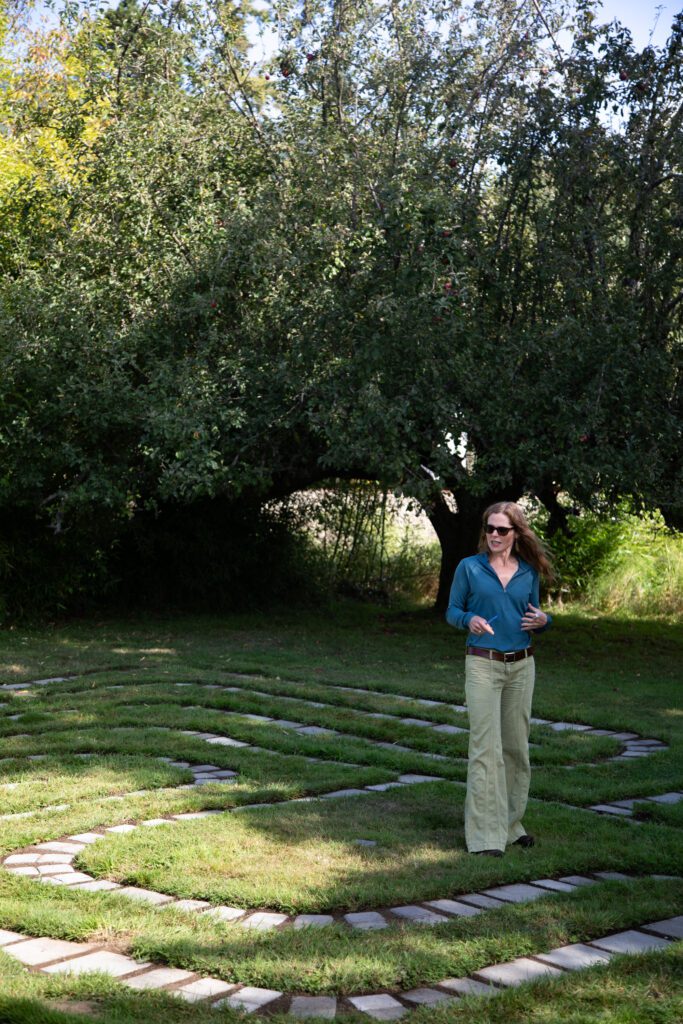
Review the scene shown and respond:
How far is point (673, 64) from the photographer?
38.2 feet

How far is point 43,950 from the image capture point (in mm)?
3854

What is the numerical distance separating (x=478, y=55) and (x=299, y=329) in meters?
3.57

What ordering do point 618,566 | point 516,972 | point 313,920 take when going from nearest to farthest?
point 516,972 < point 313,920 < point 618,566

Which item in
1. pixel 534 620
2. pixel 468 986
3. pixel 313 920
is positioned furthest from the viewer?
pixel 534 620

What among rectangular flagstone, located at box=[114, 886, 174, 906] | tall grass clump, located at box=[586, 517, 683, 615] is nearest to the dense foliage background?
tall grass clump, located at box=[586, 517, 683, 615]

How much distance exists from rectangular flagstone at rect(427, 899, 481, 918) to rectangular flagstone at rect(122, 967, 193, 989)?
1.10 m

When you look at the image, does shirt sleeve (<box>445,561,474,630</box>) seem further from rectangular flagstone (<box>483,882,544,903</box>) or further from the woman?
rectangular flagstone (<box>483,882,544,903</box>)

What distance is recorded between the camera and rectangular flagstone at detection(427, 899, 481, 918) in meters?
4.32

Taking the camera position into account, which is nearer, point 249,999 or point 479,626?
point 249,999

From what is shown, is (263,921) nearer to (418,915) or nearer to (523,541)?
(418,915)

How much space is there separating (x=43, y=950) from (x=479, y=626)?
95.1 inches

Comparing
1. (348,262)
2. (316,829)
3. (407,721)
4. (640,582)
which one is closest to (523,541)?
(316,829)

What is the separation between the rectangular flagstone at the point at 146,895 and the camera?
4.34 metres

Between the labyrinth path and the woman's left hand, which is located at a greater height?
the woman's left hand
